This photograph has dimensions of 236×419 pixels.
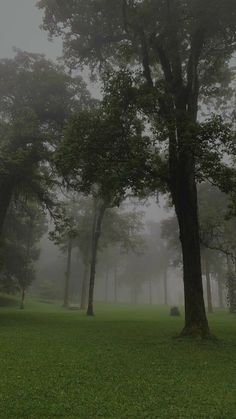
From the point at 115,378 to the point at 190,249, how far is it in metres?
9.71

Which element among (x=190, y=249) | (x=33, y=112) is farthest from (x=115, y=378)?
(x=33, y=112)

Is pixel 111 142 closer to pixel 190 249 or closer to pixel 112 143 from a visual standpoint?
pixel 112 143

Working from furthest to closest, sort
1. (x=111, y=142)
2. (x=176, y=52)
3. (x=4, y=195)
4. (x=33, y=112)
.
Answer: (x=4, y=195), (x=33, y=112), (x=176, y=52), (x=111, y=142)

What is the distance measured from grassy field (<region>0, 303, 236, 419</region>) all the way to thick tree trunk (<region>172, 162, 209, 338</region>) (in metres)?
1.51

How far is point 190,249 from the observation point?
739 inches

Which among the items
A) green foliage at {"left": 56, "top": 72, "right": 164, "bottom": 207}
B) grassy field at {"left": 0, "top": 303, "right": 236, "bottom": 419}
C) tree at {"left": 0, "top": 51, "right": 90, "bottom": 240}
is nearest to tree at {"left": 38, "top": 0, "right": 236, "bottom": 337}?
green foliage at {"left": 56, "top": 72, "right": 164, "bottom": 207}

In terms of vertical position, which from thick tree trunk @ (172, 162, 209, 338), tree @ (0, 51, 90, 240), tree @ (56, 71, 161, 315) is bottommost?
thick tree trunk @ (172, 162, 209, 338)

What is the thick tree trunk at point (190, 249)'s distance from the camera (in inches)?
706

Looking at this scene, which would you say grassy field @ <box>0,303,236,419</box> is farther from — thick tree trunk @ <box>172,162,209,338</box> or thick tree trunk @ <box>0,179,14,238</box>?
thick tree trunk @ <box>0,179,14,238</box>

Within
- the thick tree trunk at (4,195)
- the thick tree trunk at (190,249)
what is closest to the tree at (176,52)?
the thick tree trunk at (190,249)

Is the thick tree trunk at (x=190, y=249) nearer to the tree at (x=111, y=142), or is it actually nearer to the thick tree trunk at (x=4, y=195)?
the tree at (x=111, y=142)

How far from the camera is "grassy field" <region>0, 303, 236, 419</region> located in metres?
7.62

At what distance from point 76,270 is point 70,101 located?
4894 cm

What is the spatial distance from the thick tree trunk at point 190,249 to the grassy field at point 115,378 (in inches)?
59.6
